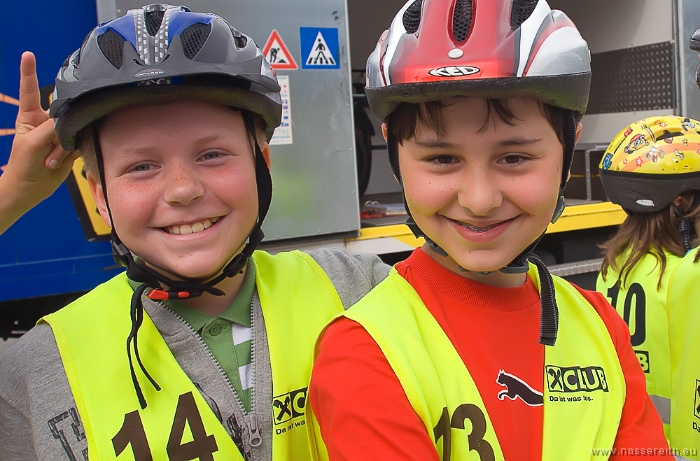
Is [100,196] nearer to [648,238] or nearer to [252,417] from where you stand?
[252,417]

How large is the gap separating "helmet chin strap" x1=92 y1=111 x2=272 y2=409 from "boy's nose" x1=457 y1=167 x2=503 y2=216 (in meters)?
0.65

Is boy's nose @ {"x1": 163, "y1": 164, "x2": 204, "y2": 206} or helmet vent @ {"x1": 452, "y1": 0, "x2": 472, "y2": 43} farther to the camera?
boy's nose @ {"x1": 163, "y1": 164, "x2": 204, "y2": 206}

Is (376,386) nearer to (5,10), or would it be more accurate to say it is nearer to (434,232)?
(434,232)

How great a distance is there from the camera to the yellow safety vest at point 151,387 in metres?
1.53

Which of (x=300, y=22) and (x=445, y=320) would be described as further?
(x=300, y=22)

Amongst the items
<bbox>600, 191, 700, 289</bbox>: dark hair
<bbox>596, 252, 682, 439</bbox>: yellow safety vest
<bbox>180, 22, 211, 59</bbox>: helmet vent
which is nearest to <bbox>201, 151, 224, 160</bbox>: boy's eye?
<bbox>180, 22, 211, 59</bbox>: helmet vent

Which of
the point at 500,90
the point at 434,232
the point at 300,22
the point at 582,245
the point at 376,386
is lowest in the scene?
the point at 582,245

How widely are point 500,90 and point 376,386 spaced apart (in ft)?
2.18

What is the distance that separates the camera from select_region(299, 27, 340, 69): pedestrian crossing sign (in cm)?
439

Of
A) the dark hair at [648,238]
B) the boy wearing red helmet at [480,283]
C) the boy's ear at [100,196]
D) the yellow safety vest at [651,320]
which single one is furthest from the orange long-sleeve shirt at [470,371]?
the dark hair at [648,238]

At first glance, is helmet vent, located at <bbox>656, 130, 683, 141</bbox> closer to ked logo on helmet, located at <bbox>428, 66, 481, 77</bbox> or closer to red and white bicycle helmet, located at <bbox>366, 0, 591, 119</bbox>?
red and white bicycle helmet, located at <bbox>366, 0, 591, 119</bbox>

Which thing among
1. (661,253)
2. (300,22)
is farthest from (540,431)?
(300,22)

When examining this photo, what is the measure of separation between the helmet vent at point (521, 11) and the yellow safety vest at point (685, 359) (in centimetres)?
154

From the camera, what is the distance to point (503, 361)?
1.45 meters
